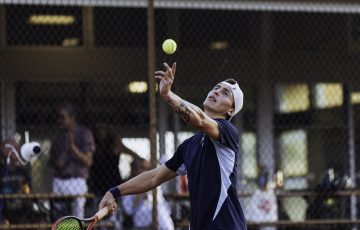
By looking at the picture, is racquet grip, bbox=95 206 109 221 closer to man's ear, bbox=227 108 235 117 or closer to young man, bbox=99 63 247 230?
young man, bbox=99 63 247 230

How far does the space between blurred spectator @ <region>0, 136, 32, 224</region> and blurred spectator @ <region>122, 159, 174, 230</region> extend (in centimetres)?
123

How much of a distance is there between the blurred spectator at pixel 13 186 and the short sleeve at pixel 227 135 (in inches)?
212

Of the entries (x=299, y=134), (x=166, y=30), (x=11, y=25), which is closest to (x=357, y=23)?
(x=299, y=134)

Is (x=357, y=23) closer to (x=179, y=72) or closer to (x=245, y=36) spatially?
(x=245, y=36)

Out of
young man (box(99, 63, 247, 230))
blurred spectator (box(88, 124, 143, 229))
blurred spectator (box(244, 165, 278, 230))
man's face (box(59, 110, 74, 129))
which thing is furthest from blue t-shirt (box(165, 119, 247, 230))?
blurred spectator (box(244, 165, 278, 230))

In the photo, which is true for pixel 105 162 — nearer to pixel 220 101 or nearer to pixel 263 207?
pixel 263 207

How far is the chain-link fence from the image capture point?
1184cm

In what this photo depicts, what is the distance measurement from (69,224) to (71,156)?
18.0 feet

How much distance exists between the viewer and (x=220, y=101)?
6641mm

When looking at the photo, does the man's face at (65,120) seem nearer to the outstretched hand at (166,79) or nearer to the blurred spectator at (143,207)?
the blurred spectator at (143,207)

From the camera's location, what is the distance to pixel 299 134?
1453 cm

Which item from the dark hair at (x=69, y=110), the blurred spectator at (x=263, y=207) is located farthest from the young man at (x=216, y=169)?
the blurred spectator at (x=263, y=207)

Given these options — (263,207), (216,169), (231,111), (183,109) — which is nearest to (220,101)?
(231,111)

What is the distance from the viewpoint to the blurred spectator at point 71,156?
38.7ft
